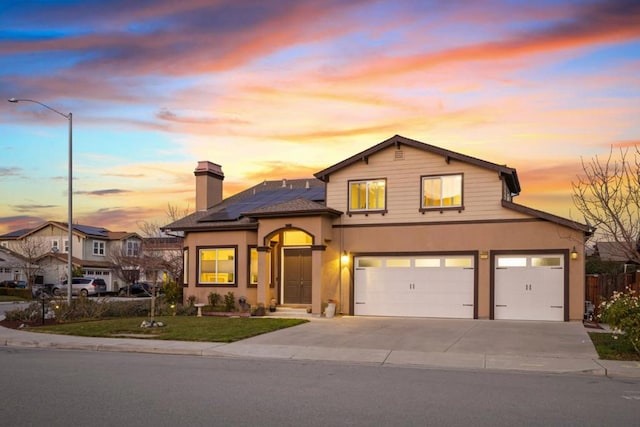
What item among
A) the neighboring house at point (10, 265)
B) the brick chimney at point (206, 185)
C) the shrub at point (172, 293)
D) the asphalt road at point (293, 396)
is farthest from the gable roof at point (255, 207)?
the neighboring house at point (10, 265)

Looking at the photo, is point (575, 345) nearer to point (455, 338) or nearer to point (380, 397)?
point (455, 338)

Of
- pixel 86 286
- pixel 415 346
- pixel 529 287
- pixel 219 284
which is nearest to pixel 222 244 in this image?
pixel 219 284

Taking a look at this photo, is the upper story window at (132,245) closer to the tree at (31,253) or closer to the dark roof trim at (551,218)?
the tree at (31,253)

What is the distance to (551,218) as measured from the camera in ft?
72.5

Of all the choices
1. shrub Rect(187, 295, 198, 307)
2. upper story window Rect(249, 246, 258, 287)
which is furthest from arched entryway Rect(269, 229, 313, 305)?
shrub Rect(187, 295, 198, 307)

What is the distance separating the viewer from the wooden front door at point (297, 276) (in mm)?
26422

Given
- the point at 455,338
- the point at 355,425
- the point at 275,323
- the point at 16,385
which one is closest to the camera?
the point at 355,425

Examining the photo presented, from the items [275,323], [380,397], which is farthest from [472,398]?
[275,323]

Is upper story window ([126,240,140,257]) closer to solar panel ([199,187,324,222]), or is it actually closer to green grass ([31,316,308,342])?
solar panel ([199,187,324,222])

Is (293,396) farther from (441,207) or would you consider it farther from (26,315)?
(26,315)

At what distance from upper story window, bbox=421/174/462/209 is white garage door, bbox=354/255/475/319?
2.04 meters

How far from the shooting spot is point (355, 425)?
786 cm

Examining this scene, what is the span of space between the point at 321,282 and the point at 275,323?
351cm

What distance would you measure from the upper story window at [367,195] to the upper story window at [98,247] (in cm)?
4507
